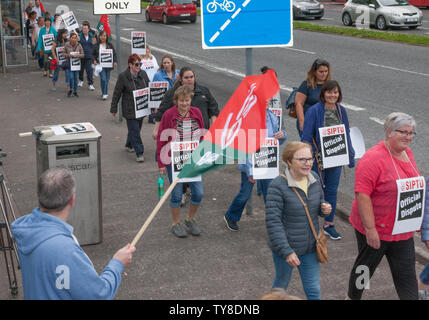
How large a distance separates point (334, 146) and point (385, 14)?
2235 centimetres

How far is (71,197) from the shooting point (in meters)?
3.62

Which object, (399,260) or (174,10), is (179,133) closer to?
(399,260)

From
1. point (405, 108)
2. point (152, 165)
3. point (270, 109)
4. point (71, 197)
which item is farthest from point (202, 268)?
point (405, 108)

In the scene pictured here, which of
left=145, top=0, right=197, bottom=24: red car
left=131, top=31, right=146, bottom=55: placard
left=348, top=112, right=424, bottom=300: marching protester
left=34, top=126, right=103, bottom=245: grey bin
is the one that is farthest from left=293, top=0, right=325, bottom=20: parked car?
left=348, top=112, right=424, bottom=300: marching protester

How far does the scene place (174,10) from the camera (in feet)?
113

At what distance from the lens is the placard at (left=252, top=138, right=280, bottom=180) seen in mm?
7242

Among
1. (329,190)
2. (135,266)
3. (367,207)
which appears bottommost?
(135,266)

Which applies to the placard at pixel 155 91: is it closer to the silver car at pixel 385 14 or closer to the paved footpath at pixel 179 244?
the paved footpath at pixel 179 244

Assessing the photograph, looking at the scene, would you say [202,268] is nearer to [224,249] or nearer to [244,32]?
[224,249]

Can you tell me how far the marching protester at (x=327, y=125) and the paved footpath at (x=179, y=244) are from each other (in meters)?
0.53

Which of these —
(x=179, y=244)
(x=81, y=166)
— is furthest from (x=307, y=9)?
(x=81, y=166)

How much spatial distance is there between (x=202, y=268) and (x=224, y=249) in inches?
22.2

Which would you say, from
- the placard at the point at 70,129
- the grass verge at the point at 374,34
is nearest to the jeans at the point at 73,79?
the placard at the point at 70,129

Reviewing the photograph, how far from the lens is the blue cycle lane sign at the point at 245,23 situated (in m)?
7.01
